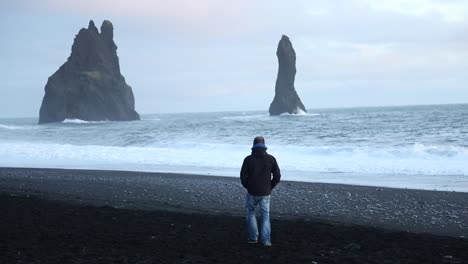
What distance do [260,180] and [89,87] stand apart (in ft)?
410

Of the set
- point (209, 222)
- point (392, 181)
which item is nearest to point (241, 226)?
point (209, 222)

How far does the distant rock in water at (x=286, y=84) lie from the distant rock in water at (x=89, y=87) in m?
34.9

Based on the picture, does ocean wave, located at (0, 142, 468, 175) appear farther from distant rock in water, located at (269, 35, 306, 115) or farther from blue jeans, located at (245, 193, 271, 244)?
distant rock in water, located at (269, 35, 306, 115)

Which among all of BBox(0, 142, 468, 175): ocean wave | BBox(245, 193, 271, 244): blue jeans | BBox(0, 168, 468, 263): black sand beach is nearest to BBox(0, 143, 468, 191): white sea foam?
BBox(0, 142, 468, 175): ocean wave

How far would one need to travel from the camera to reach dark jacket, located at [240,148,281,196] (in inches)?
348

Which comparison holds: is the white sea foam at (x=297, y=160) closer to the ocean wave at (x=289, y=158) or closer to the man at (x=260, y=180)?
the ocean wave at (x=289, y=158)

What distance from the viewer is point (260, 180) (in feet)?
29.0

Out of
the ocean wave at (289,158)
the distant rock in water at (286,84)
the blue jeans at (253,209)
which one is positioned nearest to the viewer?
the blue jeans at (253,209)

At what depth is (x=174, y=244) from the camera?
8.75m

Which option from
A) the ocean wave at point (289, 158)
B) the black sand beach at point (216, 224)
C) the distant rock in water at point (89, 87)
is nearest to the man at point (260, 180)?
the black sand beach at point (216, 224)

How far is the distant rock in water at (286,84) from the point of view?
136000mm

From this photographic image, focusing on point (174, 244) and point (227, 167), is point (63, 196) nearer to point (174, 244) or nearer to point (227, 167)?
point (174, 244)

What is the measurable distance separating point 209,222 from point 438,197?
649 cm

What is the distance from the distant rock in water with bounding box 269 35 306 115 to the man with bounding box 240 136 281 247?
126 meters
